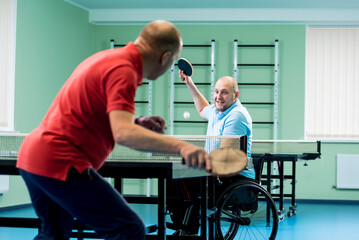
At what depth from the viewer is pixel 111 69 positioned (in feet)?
4.90

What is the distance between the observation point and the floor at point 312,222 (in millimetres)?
4598

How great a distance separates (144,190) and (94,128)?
6.19 meters

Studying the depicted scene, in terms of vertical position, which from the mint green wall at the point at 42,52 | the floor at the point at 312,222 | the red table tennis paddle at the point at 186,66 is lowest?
the floor at the point at 312,222

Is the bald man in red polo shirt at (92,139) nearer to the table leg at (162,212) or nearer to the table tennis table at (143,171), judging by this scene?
the table tennis table at (143,171)

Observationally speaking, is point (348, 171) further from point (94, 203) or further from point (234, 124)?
point (94, 203)

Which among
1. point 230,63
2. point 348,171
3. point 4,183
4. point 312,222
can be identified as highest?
point 230,63

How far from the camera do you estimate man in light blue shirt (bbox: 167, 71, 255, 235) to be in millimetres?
3193

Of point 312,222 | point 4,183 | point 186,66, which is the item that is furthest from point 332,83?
point 4,183

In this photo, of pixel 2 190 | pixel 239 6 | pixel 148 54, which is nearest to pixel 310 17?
pixel 239 6

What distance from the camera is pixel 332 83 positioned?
24.7 ft

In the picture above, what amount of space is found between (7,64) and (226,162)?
5.10 meters

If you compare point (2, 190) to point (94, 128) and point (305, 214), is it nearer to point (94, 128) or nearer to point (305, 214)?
point (305, 214)

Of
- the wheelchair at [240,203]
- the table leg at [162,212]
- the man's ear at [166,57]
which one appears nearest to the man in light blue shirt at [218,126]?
the wheelchair at [240,203]

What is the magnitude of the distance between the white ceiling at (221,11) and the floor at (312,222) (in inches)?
107
